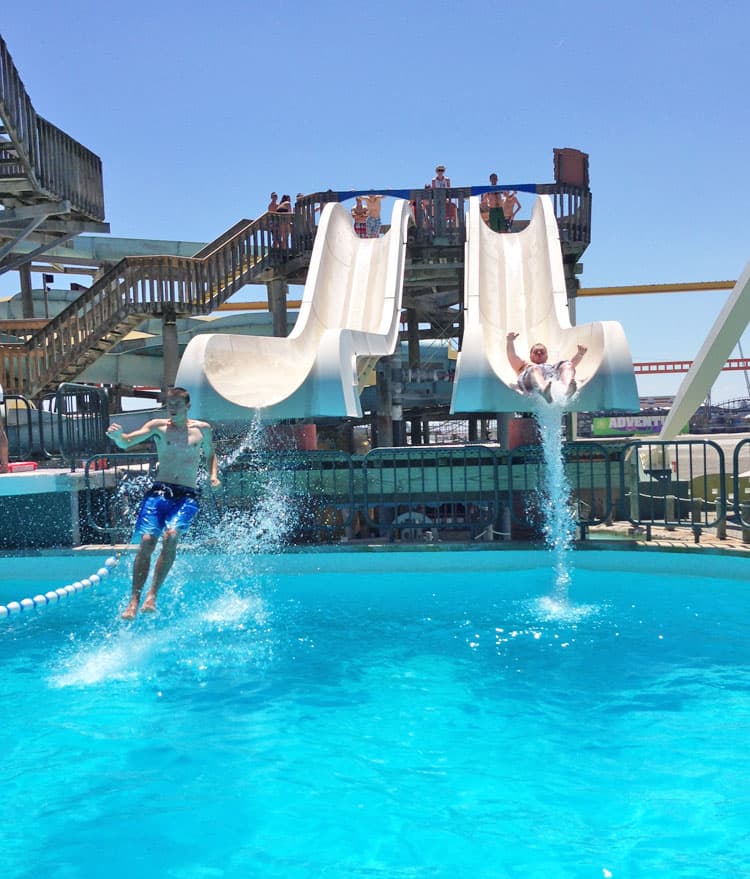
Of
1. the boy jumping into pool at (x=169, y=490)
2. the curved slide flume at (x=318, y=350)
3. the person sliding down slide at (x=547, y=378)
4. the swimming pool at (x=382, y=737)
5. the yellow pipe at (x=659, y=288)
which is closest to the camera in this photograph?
the swimming pool at (x=382, y=737)

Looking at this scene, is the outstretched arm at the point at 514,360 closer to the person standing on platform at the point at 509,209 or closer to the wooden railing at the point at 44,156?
the person standing on platform at the point at 509,209

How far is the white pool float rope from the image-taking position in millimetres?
7770

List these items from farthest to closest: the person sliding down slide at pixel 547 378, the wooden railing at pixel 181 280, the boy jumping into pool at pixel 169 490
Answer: the wooden railing at pixel 181 280, the person sliding down slide at pixel 547 378, the boy jumping into pool at pixel 169 490

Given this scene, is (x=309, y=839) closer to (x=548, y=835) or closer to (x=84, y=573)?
(x=548, y=835)

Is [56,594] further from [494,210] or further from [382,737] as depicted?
[494,210]

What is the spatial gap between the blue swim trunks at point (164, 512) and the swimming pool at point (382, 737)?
0.86 m

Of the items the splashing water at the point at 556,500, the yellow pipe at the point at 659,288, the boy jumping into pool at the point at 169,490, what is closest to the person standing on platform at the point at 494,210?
the splashing water at the point at 556,500

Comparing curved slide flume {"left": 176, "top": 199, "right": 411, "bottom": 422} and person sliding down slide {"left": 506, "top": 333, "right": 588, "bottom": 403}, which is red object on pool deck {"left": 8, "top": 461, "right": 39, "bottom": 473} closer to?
curved slide flume {"left": 176, "top": 199, "right": 411, "bottom": 422}

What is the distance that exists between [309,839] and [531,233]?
15224 millimetres

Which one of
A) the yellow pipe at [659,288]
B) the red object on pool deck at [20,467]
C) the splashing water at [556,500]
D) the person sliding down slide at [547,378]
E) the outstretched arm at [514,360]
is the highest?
the yellow pipe at [659,288]

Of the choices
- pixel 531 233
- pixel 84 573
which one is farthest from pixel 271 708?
pixel 531 233

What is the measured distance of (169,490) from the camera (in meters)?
6.73

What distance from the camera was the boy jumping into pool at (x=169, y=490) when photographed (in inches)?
257

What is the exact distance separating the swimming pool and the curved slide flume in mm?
3675
